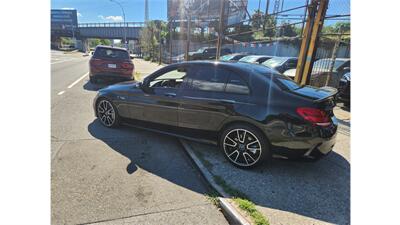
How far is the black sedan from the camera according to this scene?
3.05 m

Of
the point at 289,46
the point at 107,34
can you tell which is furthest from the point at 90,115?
the point at 107,34

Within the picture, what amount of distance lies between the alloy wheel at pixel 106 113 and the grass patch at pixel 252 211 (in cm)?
312

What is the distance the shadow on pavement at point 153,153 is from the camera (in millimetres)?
3191

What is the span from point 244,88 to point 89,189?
232 centimetres

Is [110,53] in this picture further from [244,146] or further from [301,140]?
[301,140]

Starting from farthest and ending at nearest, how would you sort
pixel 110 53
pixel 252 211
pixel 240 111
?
pixel 110 53
pixel 240 111
pixel 252 211

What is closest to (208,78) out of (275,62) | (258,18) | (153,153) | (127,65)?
(153,153)

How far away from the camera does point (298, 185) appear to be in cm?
305

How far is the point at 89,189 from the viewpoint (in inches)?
111

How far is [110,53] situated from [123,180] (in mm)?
7889

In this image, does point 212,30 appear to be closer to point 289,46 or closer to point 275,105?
point 289,46

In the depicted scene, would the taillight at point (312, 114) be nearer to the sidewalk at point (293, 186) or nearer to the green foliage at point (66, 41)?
the sidewalk at point (293, 186)

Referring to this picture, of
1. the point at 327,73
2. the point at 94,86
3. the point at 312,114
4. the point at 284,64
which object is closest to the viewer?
the point at 312,114
